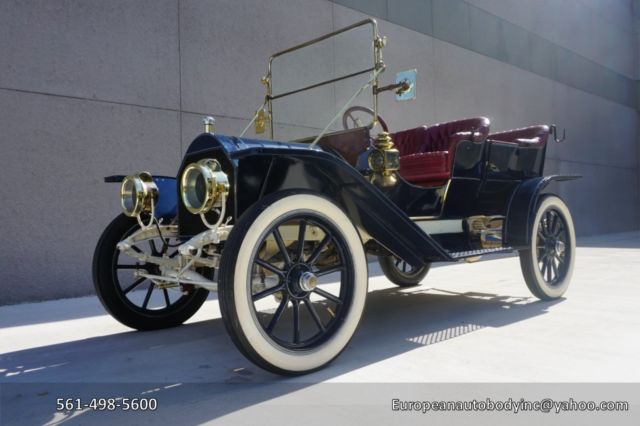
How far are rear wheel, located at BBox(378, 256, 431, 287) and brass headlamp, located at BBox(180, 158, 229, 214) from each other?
2289 millimetres

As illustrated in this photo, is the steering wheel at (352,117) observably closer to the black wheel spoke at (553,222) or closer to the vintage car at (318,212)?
the vintage car at (318,212)

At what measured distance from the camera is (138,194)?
263 centimetres

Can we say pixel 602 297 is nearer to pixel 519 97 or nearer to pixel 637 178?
pixel 519 97

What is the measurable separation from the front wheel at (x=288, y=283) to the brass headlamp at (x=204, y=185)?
0.82 feet

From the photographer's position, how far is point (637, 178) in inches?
599

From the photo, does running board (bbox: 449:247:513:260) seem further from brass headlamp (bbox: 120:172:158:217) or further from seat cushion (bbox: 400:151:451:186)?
brass headlamp (bbox: 120:172:158:217)

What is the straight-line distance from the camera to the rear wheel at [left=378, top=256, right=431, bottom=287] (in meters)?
4.39

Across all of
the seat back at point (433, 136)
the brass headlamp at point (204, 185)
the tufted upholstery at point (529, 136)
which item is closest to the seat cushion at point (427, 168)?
the seat back at point (433, 136)

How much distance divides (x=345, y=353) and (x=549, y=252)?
2.08 meters

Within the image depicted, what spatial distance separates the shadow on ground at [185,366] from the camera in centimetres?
183

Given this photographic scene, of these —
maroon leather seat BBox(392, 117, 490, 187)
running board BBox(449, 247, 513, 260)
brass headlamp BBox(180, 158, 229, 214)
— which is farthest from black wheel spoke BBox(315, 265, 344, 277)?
maroon leather seat BBox(392, 117, 490, 187)

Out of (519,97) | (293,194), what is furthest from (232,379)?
(519,97)

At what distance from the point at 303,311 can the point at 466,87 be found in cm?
678

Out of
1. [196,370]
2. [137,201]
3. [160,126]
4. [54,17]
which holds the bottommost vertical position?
[196,370]
